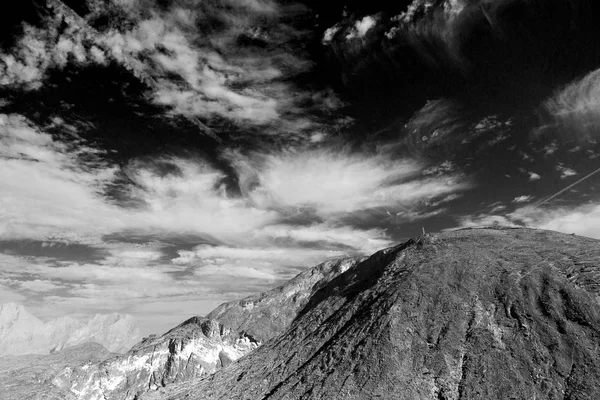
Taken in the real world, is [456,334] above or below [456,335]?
above

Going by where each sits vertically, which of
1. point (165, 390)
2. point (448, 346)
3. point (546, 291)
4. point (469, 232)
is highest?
point (469, 232)

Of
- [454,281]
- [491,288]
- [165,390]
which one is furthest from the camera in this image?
[165,390]

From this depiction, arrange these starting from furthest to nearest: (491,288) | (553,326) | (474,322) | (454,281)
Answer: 1. (454,281)
2. (491,288)
3. (474,322)
4. (553,326)

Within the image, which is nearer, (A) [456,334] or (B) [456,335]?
(B) [456,335]

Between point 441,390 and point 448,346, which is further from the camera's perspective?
point 448,346

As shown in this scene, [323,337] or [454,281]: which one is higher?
[454,281]

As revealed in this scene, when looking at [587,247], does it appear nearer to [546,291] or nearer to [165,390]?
[546,291]

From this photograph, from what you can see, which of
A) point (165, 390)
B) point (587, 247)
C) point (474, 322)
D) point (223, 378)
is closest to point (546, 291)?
point (474, 322)
